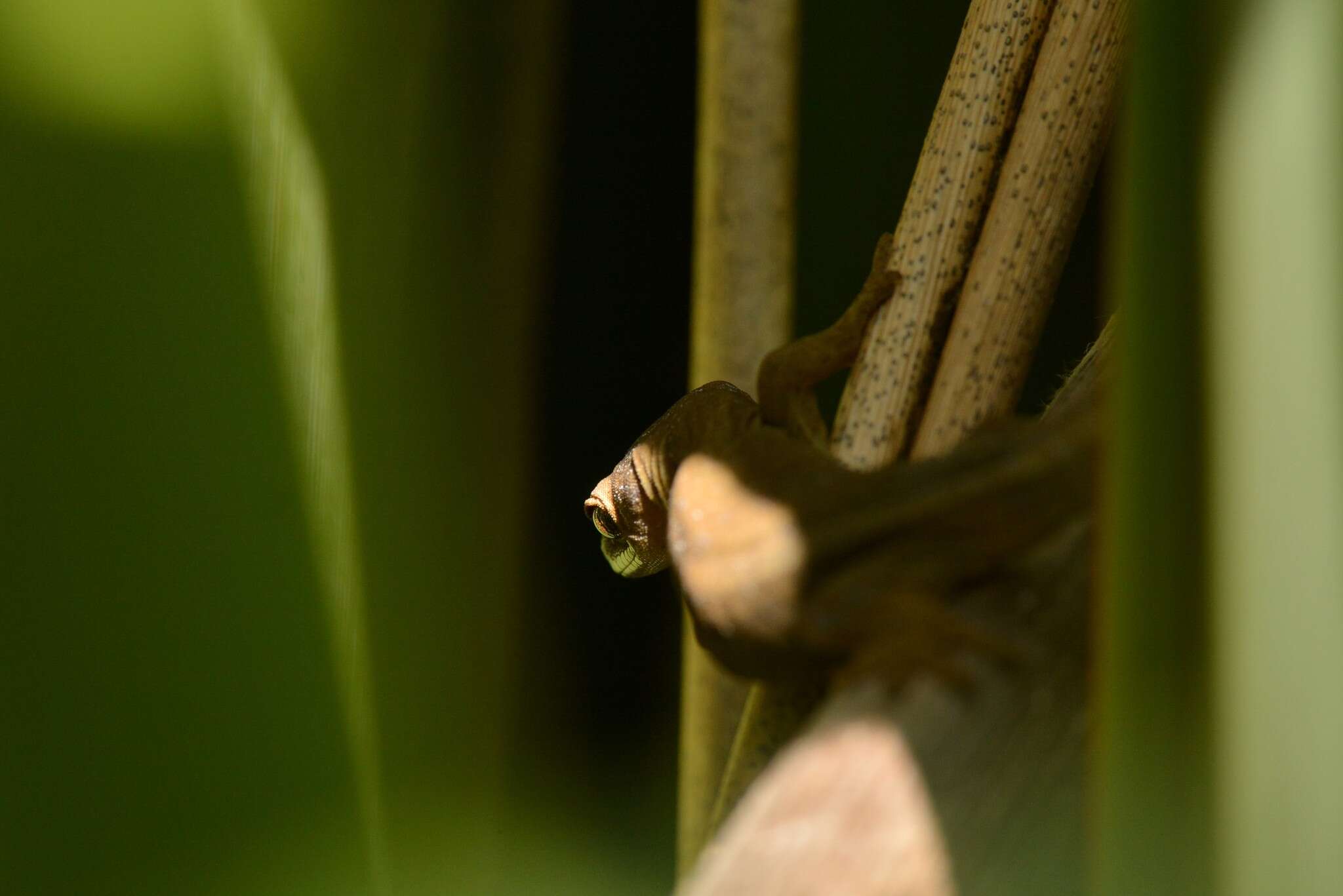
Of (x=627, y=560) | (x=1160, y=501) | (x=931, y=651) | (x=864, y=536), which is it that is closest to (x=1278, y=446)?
(x=1160, y=501)

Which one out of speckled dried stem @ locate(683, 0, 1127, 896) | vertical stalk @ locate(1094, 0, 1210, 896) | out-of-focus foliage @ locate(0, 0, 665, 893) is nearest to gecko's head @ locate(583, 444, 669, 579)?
out-of-focus foliage @ locate(0, 0, 665, 893)

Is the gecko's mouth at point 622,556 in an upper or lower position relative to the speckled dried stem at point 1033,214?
lower

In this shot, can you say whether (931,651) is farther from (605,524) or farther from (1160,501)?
(605,524)

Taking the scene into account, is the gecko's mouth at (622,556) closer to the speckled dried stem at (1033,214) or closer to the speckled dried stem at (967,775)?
the speckled dried stem at (1033,214)

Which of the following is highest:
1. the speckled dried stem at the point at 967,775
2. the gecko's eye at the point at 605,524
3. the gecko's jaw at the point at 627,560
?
the speckled dried stem at the point at 967,775

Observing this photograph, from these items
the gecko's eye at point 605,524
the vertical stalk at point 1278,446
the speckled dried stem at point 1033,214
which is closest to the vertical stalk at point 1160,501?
the vertical stalk at point 1278,446
